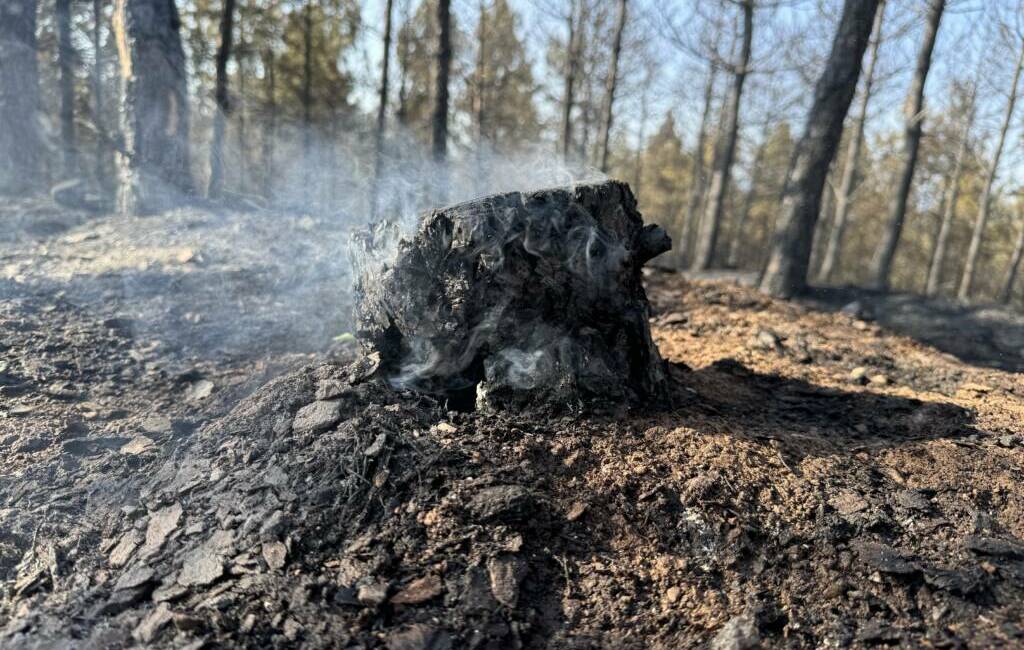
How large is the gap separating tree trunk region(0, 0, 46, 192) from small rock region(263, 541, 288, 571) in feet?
30.5

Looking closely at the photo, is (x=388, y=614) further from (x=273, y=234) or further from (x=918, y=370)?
(x=273, y=234)

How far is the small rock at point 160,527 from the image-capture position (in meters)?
2.55

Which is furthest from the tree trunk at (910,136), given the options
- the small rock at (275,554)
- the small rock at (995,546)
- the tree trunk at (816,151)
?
the small rock at (275,554)

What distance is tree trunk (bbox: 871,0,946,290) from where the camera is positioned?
910 centimetres

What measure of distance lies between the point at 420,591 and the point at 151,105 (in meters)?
7.54

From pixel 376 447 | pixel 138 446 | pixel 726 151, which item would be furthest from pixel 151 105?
pixel 726 151

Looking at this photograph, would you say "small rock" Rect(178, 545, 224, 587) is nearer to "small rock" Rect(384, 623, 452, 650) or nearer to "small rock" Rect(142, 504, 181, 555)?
"small rock" Rect(142, 504, 181, 555)

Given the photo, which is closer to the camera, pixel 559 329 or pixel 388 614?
pixel 388 614

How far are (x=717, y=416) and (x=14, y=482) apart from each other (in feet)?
11.1

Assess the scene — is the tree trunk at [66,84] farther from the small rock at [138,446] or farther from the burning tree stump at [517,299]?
the burning tree stump at [517,299]

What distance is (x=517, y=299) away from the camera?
3188 millimetres

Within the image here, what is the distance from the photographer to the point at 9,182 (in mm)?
9195

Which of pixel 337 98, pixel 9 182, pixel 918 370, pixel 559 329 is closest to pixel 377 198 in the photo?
pixel 559 329

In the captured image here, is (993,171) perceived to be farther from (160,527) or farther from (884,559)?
(160,527)
